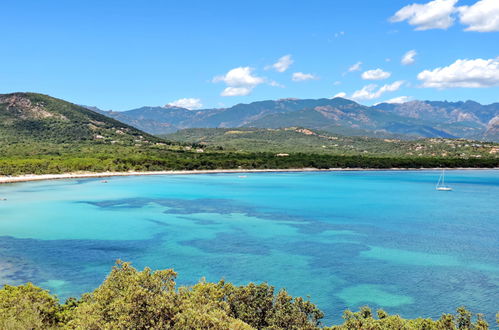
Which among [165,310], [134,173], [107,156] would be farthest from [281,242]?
[107,156]

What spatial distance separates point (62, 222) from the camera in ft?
199

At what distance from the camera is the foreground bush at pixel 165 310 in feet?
54.2

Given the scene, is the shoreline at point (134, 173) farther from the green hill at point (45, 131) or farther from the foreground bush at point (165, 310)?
the foreground bush at point (165, 310)

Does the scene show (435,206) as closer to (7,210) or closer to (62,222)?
(62,222)

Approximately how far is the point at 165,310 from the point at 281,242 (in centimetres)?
3359

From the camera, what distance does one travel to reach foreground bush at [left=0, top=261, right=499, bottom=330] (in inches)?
651

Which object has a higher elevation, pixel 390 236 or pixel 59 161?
pixel 59 161

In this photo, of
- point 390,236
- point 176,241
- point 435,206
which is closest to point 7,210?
point 176,241

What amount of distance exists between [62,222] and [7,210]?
1432 cm

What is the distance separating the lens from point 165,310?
16.9 m

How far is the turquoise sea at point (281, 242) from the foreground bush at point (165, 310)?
27.5 feet

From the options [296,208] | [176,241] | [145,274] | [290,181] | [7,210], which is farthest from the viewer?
[290,181]

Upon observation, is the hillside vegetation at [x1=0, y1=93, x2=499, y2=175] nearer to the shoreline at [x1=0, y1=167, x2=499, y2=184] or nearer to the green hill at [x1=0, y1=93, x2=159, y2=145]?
the green hill at [x1=0, y1=93, x2=159, y2=145]

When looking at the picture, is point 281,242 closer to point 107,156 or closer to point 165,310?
point 165,310
